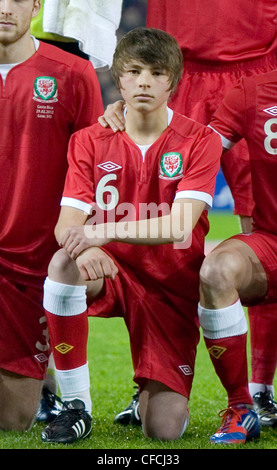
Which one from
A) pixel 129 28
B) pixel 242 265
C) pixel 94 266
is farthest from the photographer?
pixel 129 28

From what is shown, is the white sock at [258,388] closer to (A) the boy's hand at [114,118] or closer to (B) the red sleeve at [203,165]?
(B) the red sleeve at [203,165]

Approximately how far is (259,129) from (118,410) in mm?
1323

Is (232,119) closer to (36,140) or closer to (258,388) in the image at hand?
(36,140)

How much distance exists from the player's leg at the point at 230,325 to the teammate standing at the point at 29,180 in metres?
0.69

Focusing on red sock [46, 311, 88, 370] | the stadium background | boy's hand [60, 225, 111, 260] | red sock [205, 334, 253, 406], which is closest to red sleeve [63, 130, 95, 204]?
boy's hand [60, 225, 111, 260]

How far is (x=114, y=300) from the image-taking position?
3.18 metres

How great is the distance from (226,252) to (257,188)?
0.40m

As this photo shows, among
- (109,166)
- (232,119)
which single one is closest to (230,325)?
(109,166)

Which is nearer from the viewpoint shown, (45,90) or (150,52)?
(150,52)

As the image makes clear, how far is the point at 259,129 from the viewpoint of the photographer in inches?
132

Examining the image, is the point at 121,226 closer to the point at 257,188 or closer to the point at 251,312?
the point at 257,188

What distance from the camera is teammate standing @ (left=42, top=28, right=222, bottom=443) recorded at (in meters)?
3.00

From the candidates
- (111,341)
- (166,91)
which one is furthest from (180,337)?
(111,341)

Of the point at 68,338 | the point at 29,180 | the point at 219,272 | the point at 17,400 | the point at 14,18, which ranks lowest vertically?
the point at 17,400
